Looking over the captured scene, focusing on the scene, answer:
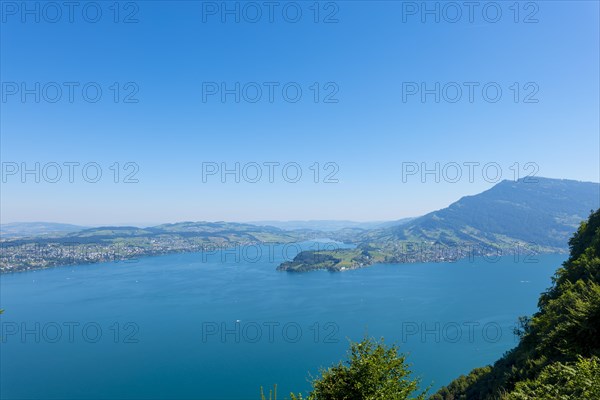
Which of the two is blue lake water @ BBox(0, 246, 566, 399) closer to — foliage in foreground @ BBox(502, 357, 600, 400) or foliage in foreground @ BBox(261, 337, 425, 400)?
foliage in foreground @ BBox(261, 337, 425, 400)

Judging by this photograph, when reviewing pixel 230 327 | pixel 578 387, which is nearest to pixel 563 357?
pixel 578 387

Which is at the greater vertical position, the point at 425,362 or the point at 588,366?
the point at 588,366

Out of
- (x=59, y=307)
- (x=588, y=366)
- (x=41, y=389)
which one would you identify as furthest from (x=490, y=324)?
(x=59, y=307)

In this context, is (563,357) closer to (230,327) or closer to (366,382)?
(366,382)

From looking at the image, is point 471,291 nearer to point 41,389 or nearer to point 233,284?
point 233,284

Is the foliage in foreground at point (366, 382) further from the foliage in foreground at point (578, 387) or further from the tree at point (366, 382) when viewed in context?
the foliage in foreground at point (578, 387)

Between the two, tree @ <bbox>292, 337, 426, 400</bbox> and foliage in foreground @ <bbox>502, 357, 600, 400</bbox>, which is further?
tree @ <bbox>292, 337, 426, 400</bbox>

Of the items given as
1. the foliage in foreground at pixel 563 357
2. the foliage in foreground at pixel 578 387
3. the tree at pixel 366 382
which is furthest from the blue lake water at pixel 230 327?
the foliage in foreground at pixel 578 387

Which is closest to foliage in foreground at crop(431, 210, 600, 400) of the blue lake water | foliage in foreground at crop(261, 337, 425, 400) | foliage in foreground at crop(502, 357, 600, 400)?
foliage in foreground at crop(502, 357, 600, 400)
